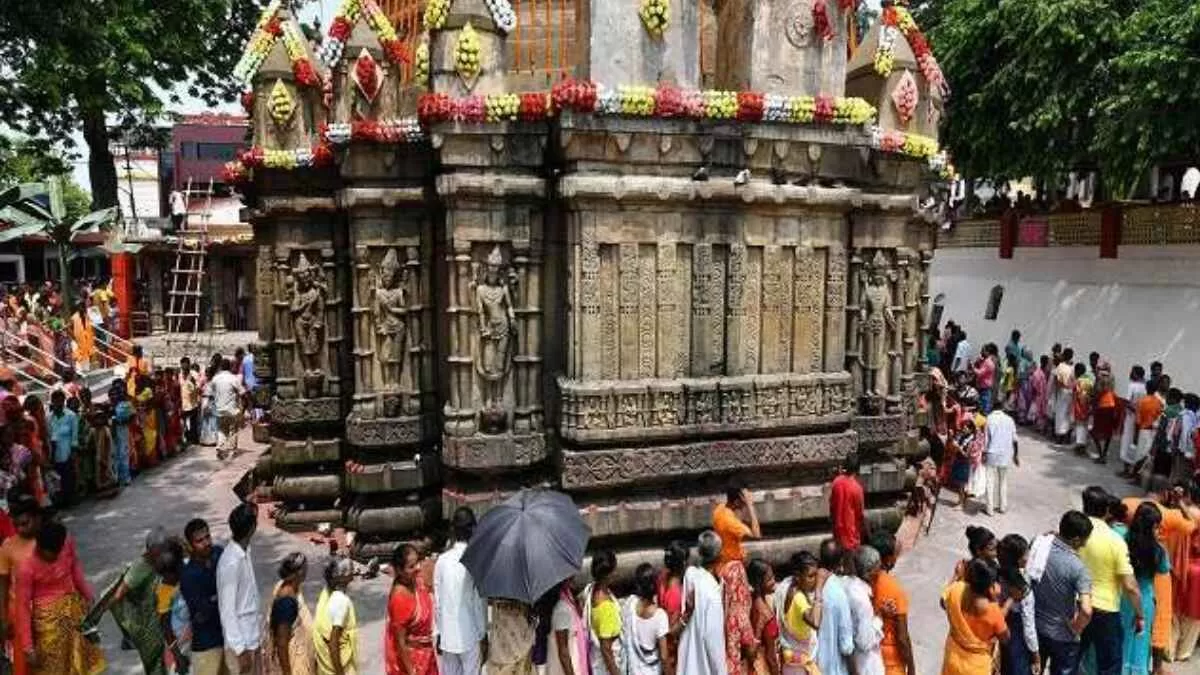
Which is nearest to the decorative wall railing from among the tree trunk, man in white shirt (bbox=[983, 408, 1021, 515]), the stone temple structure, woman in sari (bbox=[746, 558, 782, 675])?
man in white shirt (bbox=[983, 408, 1021, 515])

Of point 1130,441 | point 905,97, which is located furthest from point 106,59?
point 1130,441

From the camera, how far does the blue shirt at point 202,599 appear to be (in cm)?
561

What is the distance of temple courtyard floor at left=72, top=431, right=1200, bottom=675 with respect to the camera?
7691mm

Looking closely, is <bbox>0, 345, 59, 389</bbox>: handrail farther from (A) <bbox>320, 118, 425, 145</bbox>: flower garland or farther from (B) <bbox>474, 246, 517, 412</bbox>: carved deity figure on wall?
(B) <bbox>474, 246, 517, 412</bbox>: carved deity figure on wall

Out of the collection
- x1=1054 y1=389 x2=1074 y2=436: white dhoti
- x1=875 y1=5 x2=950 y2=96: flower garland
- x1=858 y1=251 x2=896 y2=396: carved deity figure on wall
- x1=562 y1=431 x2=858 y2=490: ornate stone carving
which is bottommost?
x1=1054 y1=389 x2=1074 y2=436: white dhoti

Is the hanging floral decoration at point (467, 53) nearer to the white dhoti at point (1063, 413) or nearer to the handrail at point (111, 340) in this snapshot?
the white dhoti at point (1063, 413)

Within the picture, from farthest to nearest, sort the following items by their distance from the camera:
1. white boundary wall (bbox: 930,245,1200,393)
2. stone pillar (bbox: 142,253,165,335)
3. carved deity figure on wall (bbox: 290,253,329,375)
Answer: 1. stone pillar (bbox: 142,253,165,335)
2. white boundary wall (bbox: 930,245,1200,393)
3. carved deity figure on wall (bbox: 290,253,329,375)

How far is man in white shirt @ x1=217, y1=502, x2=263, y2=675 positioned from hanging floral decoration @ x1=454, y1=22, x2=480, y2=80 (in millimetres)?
4475

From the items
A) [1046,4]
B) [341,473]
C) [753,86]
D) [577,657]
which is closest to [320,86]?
[341,473]

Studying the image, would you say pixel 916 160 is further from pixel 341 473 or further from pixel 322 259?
pixel 341 473

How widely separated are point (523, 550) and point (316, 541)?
5.64 metres

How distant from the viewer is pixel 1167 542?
23.1ft

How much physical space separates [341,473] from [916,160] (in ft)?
26.5

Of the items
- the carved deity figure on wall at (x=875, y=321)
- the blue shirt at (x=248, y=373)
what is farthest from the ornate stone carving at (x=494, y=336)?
the blue shirt at (x=248, y=373)
